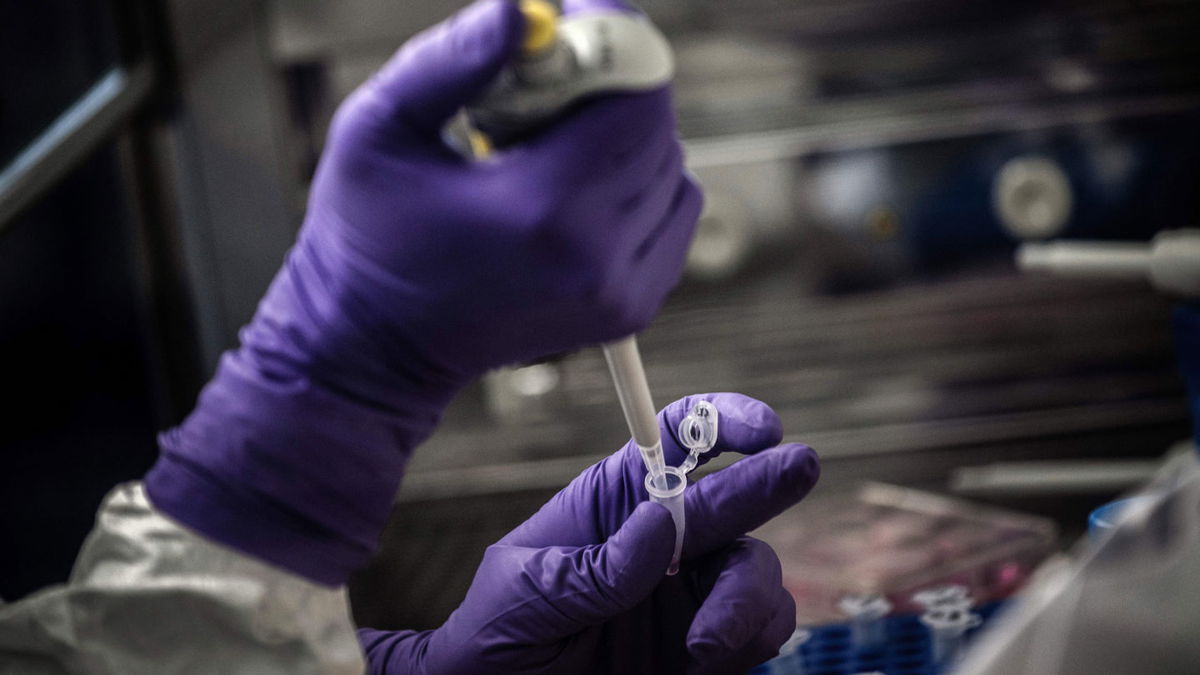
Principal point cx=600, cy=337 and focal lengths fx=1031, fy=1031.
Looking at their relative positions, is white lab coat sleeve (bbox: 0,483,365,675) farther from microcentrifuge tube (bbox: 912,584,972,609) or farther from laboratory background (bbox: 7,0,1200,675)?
laboratory background (bbox: 7,0,1200,675)

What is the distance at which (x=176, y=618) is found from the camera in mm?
641

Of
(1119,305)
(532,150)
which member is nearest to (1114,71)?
(1119,305)

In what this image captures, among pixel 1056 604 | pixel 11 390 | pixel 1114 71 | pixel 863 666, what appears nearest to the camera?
pixel 1056 604

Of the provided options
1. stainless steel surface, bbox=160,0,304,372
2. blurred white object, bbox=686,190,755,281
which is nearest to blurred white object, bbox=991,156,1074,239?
blurred white object, bbox=686,190,755,281

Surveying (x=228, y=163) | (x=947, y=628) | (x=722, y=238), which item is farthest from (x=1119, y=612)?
(x=228, y=163)

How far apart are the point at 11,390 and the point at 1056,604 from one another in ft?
3.89

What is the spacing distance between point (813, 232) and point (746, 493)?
989mm

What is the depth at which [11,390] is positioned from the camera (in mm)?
1249

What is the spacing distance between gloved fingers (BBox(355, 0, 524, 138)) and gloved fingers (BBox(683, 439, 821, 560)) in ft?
0.92

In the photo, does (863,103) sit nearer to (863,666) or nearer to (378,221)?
(863,666)

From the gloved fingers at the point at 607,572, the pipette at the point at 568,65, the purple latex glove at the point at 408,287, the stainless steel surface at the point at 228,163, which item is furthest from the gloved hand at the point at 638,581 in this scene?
the stainless steel surface at the point at 228,163

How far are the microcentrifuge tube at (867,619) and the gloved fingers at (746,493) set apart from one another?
0.62 feet

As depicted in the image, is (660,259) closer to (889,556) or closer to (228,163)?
(889,556)

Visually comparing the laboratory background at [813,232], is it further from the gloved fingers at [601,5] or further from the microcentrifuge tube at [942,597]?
the gloved fingers at [601,5]
